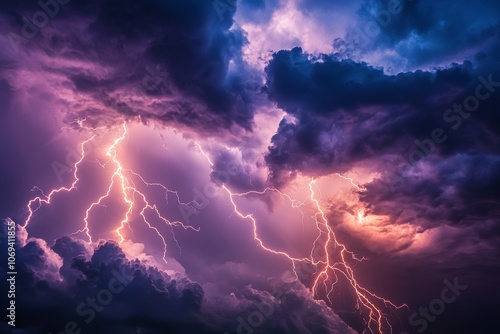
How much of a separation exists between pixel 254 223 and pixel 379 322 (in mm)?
18023

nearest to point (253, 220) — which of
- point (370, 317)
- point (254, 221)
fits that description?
point (254, 221)

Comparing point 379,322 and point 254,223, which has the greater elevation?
point 254,223

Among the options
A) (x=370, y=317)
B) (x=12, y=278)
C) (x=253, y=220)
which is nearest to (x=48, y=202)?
(x=12, y=278)

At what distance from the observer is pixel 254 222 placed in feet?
104

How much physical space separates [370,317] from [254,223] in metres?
18.0

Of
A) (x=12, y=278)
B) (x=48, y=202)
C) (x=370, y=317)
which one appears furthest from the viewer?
(x=370, y=317)

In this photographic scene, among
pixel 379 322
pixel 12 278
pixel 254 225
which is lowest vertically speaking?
pixel 12 278

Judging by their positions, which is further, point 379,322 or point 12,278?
point 379,322

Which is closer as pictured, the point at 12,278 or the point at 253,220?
the point at 12,278

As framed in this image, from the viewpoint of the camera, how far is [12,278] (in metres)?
22.8

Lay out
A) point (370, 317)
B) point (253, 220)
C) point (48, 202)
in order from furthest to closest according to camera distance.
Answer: point (370, 317)
point (253, 220)
point (48, 202)

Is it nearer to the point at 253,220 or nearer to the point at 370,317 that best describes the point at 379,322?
the point at 370,317

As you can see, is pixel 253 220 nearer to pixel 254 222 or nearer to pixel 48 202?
pixel 254 222

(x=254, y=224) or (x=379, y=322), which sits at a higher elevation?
(x=254, y=224)
